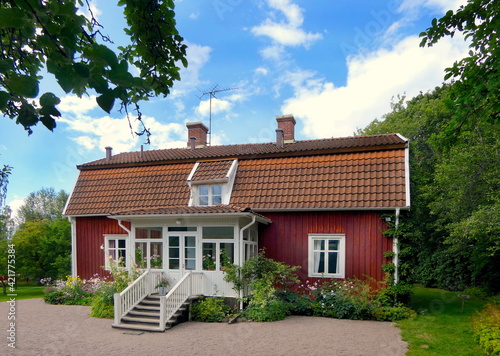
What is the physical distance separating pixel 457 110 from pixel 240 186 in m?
7.96

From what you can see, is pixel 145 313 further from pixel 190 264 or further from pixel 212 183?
pixel 212 183

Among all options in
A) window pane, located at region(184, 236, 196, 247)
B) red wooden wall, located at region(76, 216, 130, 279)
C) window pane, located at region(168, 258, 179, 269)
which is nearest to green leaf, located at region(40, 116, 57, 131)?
window pane, located at region(184, 236, 196, 247)

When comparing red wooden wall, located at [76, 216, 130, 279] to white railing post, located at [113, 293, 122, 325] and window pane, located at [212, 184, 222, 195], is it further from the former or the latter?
white railing post, located at [113, 293, 122, 325]

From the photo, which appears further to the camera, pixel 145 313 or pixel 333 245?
pixel 333 245

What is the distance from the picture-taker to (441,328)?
8641 millimetres

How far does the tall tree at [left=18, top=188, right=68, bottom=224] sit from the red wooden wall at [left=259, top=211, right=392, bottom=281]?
37432mm

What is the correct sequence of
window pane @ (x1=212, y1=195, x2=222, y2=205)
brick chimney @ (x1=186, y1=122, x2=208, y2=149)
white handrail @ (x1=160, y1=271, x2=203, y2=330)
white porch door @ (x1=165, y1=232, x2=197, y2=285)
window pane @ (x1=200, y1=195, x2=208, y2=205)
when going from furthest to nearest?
1. brick chimney @ (x1=186, y1=122, x2=208, y2=149)
2. window pane @ (x1=200, y1=195, x2=208, y2=205)
3. window pane @ (x1=212, y1=195, x2=222, y2=205)
4. white porch door @ (x1=165, y1=232, x2=197, y2=285)
5. white handrail @ (x1=160, y1=271, x2=203, y2=330)

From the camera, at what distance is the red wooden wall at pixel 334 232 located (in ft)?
35.6

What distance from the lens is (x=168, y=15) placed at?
11.7 ft

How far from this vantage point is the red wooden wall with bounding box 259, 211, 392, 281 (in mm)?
10859

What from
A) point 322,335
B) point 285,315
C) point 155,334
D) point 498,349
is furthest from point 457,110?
point 155,334

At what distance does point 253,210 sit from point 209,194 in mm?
2044

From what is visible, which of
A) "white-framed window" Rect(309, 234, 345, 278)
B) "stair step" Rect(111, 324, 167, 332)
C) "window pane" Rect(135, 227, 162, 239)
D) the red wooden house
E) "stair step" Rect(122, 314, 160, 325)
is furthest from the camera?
"window pane" Rect(135, 227, 162, 239)

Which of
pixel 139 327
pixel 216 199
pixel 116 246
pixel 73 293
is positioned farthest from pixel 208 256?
pixel 73 293
